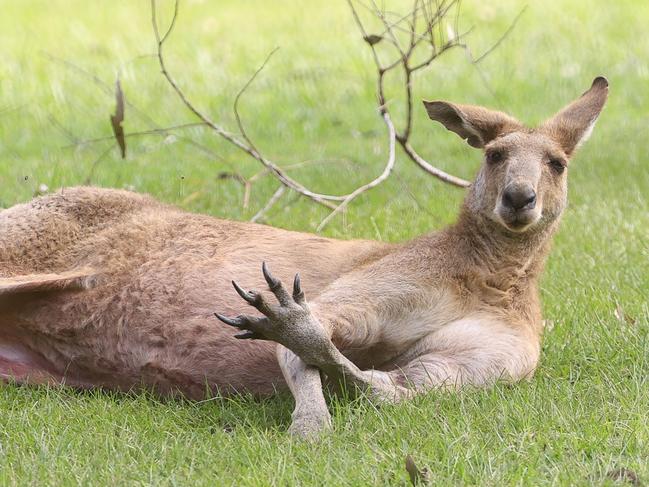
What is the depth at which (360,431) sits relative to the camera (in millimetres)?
4113

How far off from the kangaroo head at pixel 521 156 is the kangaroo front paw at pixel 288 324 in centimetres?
99

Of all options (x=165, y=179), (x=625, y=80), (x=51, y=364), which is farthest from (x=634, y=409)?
(x=625, y=80)

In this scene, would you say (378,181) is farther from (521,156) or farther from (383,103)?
(521,156)

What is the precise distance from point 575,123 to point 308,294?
4.49 feet

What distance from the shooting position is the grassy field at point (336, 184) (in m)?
3.94

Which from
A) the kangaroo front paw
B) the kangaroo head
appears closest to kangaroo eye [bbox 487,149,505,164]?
the kangaroo head

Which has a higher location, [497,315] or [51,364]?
[497,315]

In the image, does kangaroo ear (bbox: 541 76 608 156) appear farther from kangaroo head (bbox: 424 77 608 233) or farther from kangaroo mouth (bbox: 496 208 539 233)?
kangaroo mouth (bbox: 496 208 539 233)

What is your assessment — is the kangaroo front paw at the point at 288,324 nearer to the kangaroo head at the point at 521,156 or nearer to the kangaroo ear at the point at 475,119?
the kangaroo head at the point at 521,156

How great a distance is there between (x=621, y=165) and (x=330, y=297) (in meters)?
5.38

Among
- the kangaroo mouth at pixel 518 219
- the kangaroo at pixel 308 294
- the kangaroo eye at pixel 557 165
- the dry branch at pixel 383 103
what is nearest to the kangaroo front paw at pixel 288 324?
the kangaroo at pixel 308 294

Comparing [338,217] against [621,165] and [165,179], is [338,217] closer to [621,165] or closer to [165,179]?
[165,179]

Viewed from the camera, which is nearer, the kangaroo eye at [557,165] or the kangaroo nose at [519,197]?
the kangaroo nose at [519,197]

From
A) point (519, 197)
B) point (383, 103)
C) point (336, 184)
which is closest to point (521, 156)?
point (519, 197)
